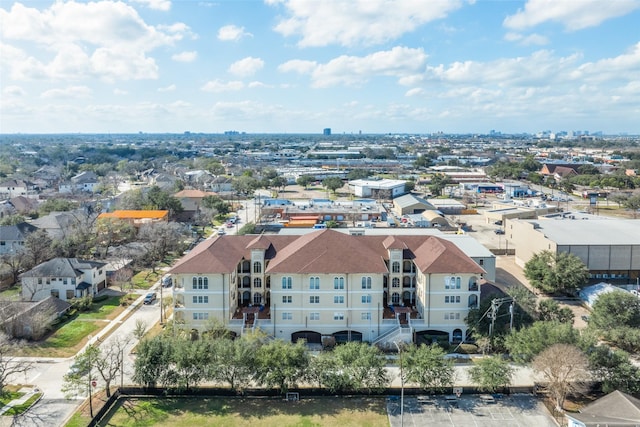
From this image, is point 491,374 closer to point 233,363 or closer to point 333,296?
point 333,296

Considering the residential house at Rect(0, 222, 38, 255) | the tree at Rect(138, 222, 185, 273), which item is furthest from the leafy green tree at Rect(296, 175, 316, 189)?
the residential house at Rect(0, 222, 38, 255)

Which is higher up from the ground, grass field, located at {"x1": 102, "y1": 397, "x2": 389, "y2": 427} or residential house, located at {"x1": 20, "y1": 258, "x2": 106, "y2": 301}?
residential house, located at {"x1": 20, "y1": 258, "x2": 106, "y2": 301}

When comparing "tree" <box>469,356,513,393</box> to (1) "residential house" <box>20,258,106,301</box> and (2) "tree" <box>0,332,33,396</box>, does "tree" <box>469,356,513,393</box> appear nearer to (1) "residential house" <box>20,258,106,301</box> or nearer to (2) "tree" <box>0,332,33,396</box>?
(2) "tree" <box>0,332,33,396</box>

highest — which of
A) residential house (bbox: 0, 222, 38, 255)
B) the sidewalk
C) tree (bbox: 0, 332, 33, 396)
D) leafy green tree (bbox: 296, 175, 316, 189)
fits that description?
leafy green tree (bbox: 296, 175, 316, 189)

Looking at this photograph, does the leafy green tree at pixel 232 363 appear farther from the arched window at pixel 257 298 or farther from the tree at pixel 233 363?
the arched window at pixel 257 298

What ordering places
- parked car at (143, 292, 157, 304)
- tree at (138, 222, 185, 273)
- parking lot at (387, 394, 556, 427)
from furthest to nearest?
tree at (138, 222, 185, 273)
parked car at (143, 292, 157, 304)
parking lot at (387, 394, 556, 427)

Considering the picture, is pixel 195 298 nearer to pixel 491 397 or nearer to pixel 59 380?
pixel 59 380
